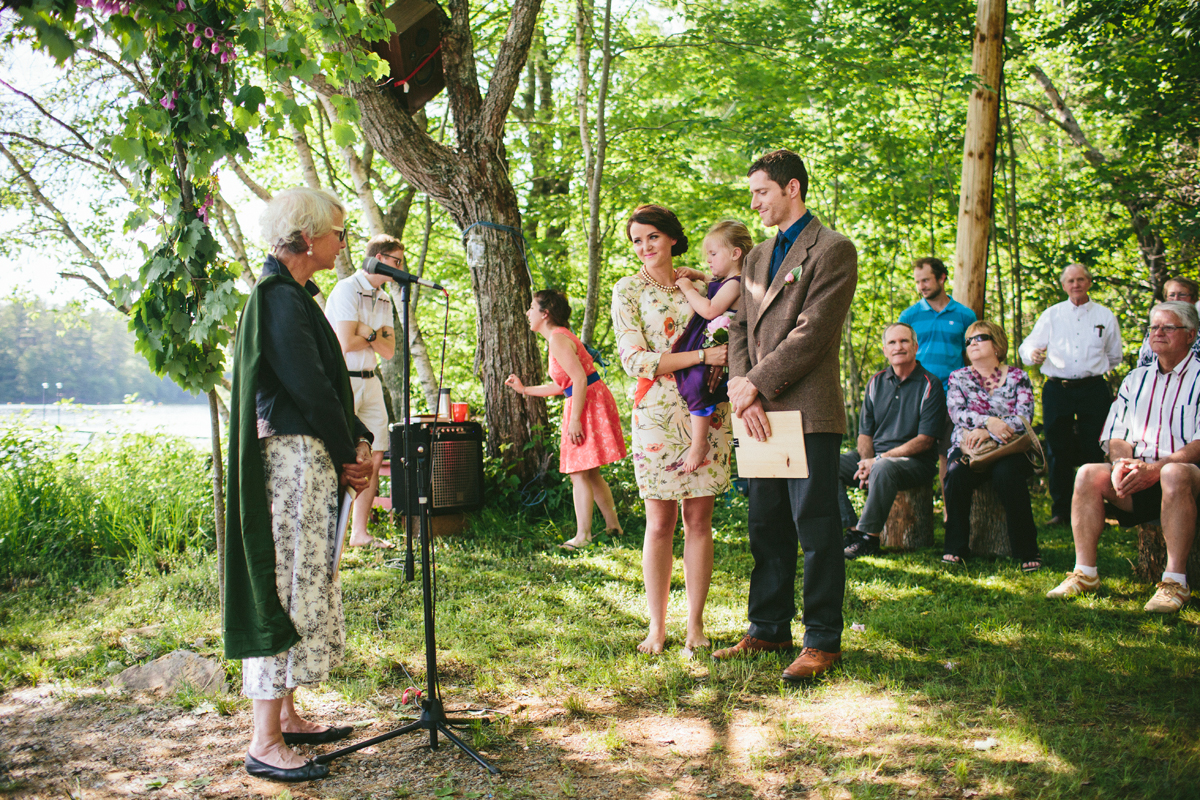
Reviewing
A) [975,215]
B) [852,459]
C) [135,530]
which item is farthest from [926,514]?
[135,530]

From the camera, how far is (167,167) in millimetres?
3039

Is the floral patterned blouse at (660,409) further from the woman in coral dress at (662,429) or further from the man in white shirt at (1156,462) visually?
the man in white shirt at (1156,462)

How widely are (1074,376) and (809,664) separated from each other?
14.8 ft

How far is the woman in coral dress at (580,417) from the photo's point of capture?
5156mm

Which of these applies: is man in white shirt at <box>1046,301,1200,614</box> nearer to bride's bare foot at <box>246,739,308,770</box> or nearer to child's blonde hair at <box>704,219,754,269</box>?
child's blonde hair at <box>704,219,754,269</box>

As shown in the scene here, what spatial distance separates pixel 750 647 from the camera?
3186mm

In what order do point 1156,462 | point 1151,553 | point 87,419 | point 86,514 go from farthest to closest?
point 87,419, point 86,514, point 1151,553, point 1156,462

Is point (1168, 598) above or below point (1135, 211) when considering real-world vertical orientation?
below

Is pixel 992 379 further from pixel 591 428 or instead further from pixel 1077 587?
pixel 591 428

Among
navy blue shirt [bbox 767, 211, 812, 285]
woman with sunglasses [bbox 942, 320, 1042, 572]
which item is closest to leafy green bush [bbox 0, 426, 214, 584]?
navy blue shirt [bbox 767, 211, 812, 285]

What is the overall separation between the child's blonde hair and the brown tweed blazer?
25 cm

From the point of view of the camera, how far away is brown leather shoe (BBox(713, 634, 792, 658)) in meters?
3.16

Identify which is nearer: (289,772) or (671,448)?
(289,772)

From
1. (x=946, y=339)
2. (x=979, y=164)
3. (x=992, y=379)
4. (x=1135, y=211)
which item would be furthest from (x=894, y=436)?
(x=1135, y=211)
